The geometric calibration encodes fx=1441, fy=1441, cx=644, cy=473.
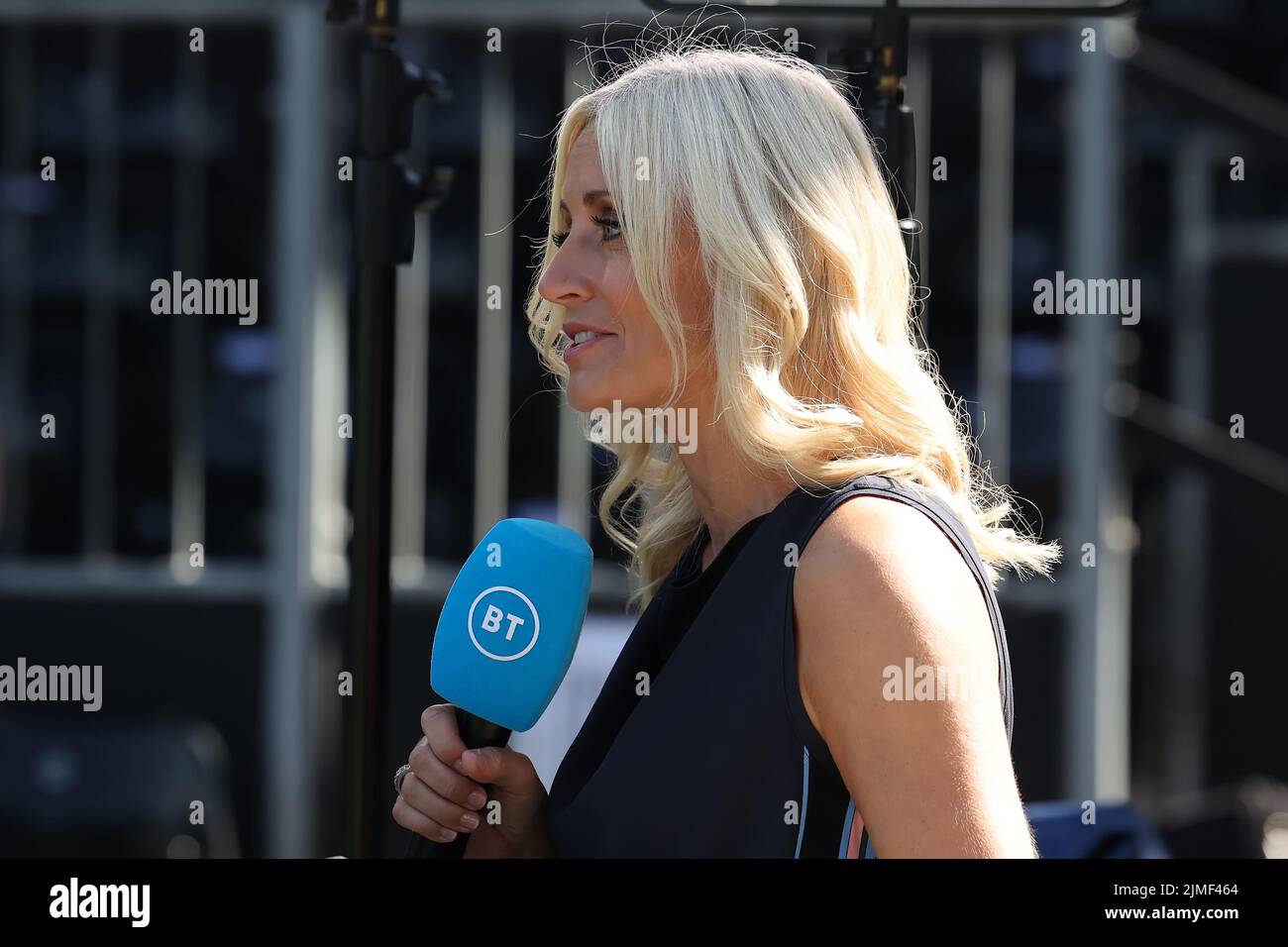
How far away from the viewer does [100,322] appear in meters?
3.90

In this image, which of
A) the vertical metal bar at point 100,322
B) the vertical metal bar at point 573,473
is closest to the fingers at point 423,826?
the vertical metal bar at point 573,473

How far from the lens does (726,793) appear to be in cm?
129

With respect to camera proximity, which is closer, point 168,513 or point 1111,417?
point 1111,417

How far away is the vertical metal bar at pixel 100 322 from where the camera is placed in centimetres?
386

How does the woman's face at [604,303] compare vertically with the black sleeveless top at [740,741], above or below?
above

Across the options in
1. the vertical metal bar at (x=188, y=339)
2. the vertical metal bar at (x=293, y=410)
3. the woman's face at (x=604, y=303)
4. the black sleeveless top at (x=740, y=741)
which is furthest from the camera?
the vertical metal bar at (x=188, y=339)

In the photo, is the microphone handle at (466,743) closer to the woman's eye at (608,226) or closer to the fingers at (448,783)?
the fingers at (448,783)

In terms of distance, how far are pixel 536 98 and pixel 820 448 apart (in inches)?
103

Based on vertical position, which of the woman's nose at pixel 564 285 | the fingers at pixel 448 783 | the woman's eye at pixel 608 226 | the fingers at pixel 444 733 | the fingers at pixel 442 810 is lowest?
the fingers at pixel 442 810

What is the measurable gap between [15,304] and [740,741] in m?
3.24

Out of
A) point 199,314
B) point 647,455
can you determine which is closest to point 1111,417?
point 647,455

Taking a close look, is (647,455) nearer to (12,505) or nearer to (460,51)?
(460,51)

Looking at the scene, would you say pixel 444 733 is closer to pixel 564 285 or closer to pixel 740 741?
pixel 740 741

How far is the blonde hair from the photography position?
1415 mm
